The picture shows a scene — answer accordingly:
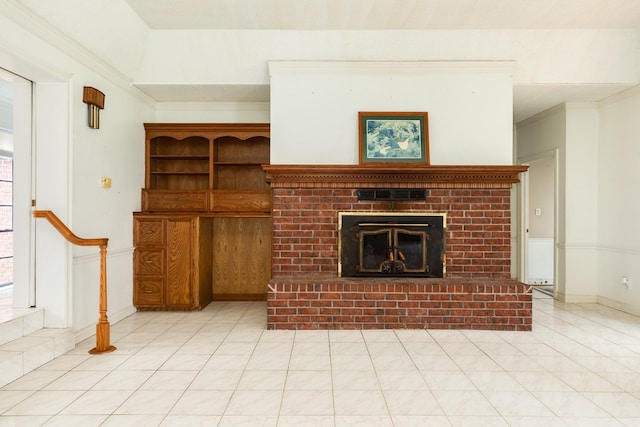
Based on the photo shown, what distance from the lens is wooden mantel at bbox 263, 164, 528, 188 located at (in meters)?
3.74

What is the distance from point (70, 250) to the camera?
314cm

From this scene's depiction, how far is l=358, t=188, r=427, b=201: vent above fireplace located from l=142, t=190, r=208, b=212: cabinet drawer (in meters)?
1.88

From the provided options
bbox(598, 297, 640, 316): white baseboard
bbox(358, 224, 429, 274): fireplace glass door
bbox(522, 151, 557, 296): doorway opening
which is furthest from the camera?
bbox(522, 151, 557, 296): doorway opening

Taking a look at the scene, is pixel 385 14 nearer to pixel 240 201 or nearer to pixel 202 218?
pixel 240 201

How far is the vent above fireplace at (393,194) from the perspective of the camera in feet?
12.8

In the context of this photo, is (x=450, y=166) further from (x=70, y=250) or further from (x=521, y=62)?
(x=70, y=250)

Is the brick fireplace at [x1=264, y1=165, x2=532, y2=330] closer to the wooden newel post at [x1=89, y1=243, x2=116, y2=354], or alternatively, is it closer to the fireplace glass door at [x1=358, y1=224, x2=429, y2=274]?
the fireplace glass door at [x1=358, y1=224, x2=429, y2=274]

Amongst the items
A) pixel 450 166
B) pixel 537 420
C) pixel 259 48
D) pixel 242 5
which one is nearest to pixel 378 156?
pixel 450 166

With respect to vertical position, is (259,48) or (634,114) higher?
(259,48)

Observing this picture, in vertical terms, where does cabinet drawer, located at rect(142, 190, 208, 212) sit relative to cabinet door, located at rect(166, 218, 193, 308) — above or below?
above

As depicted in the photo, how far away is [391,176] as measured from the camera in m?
3.87

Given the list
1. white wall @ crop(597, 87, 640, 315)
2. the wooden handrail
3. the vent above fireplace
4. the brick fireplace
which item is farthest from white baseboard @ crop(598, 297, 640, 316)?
the wooden handrail

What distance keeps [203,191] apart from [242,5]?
79.3 inches

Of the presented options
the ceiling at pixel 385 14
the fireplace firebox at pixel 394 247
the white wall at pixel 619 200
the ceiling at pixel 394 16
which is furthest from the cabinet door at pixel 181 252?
the white wall at pixel 619 200
